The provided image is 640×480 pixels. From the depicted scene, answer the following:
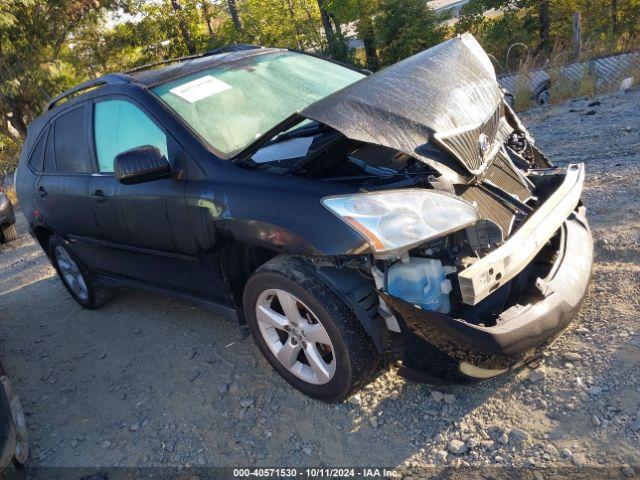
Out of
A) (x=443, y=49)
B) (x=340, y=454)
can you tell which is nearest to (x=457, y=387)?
(x=340, y=454)

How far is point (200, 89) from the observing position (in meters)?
3.22

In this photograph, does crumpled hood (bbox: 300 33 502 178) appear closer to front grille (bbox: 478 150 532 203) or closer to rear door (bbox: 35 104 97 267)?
front grille (bbox: 478 150 532 203)

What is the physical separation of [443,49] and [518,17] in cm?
1784

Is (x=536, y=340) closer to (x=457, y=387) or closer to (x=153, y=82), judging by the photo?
(x=457, y=387)

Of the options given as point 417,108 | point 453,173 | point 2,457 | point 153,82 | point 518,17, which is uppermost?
point 153,82

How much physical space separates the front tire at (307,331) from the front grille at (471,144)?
86 cm

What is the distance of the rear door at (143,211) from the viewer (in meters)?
2.99

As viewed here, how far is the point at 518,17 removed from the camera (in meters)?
18.6

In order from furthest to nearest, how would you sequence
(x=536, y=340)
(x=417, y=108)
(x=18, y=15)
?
(x=18, y=15), (x=417, y=108), (x=536, y=340)

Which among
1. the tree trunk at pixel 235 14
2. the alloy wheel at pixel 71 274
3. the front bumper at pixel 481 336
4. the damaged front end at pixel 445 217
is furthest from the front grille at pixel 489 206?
the tree trunk at pixel 235 14

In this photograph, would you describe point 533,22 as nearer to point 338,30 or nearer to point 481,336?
point 338,30

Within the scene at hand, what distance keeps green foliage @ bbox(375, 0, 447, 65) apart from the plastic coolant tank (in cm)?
1703

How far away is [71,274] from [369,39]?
17.6 m

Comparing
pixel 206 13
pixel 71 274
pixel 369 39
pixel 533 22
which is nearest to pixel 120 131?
pixel 71 274
